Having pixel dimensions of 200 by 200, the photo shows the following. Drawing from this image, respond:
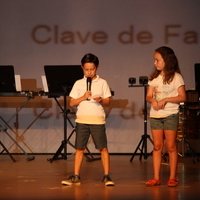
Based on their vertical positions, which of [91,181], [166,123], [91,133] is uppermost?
[166,123]

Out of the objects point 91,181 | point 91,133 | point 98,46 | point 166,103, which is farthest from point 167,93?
point 98,46

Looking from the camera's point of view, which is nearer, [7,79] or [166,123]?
[166,123]

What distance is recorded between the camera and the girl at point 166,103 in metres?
4.89

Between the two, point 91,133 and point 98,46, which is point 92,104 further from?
point 98,46

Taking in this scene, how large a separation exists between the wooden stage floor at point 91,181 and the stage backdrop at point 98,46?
0.85 meters

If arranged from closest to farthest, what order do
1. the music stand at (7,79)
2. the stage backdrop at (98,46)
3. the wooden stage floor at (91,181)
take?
the wooden stage floor at (91,181)
the music stand at (7,79)
the stage backdrop at (98,46)

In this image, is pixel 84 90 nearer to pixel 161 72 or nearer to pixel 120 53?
pixel 161 72

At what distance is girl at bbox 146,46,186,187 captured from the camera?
16.0 feet

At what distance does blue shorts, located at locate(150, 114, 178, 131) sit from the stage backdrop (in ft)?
10.5

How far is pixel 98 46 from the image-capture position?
8.16 meters

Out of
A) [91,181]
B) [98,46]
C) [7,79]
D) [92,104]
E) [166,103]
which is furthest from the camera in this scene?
[98,46]

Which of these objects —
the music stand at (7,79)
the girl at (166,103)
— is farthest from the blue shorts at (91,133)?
the music stand at (7,79)

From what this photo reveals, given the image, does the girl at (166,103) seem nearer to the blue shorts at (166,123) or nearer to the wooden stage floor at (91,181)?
the blue shorts at (166,123)

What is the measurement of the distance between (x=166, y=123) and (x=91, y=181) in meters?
1.07
